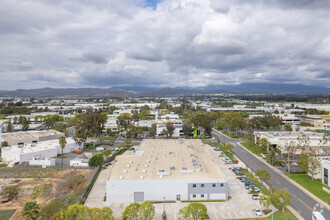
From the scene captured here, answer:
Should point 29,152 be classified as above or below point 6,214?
above

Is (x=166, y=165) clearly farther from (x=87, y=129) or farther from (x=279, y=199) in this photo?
(x=87, y=129)

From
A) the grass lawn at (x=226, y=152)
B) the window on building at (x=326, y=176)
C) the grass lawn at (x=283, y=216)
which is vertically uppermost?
the window on building at (x=326, y=176)

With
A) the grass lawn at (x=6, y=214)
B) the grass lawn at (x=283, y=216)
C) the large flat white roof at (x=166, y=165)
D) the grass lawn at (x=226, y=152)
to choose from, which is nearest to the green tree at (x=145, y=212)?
the large flat white roof at (x=166, y=165)

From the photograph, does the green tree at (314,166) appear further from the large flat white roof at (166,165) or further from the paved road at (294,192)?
the large flat white roof at (166,165)

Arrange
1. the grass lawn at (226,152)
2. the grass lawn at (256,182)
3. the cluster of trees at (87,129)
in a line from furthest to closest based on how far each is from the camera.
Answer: the cluster of trees at (87,129) → the grass lawn at (226,152) → the grass lawn at (256,182)

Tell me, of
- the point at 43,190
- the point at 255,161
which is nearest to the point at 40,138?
the point at 43,190

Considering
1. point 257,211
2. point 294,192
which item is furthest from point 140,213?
point 294,192
